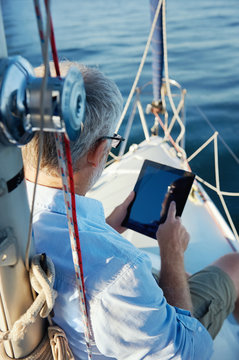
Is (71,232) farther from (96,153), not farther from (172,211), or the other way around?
(172,211)

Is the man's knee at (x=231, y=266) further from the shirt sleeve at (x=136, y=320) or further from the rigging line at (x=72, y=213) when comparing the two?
the rigging line at (x=72, y=213)

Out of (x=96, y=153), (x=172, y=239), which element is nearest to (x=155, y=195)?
(x=172, y=239)

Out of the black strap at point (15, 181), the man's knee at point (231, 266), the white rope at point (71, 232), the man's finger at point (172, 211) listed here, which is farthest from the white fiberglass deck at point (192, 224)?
the black strap at point (15, 181)

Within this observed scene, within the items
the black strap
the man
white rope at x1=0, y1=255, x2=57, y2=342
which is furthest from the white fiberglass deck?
the black strap

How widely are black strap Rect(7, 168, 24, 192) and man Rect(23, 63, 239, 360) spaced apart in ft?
0.48

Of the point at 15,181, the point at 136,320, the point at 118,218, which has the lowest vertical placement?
the point at 118,218

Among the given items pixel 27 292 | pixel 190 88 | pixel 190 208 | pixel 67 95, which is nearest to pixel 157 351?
pixel 27 292

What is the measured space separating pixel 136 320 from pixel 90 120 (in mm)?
309

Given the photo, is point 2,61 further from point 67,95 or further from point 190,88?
point 190,88

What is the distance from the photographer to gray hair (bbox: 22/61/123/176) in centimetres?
58

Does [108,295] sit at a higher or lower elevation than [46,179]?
lower

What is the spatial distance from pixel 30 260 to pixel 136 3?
10010 mm

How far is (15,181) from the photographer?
1.36 feet

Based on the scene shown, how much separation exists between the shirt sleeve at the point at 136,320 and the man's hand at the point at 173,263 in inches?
7.4
